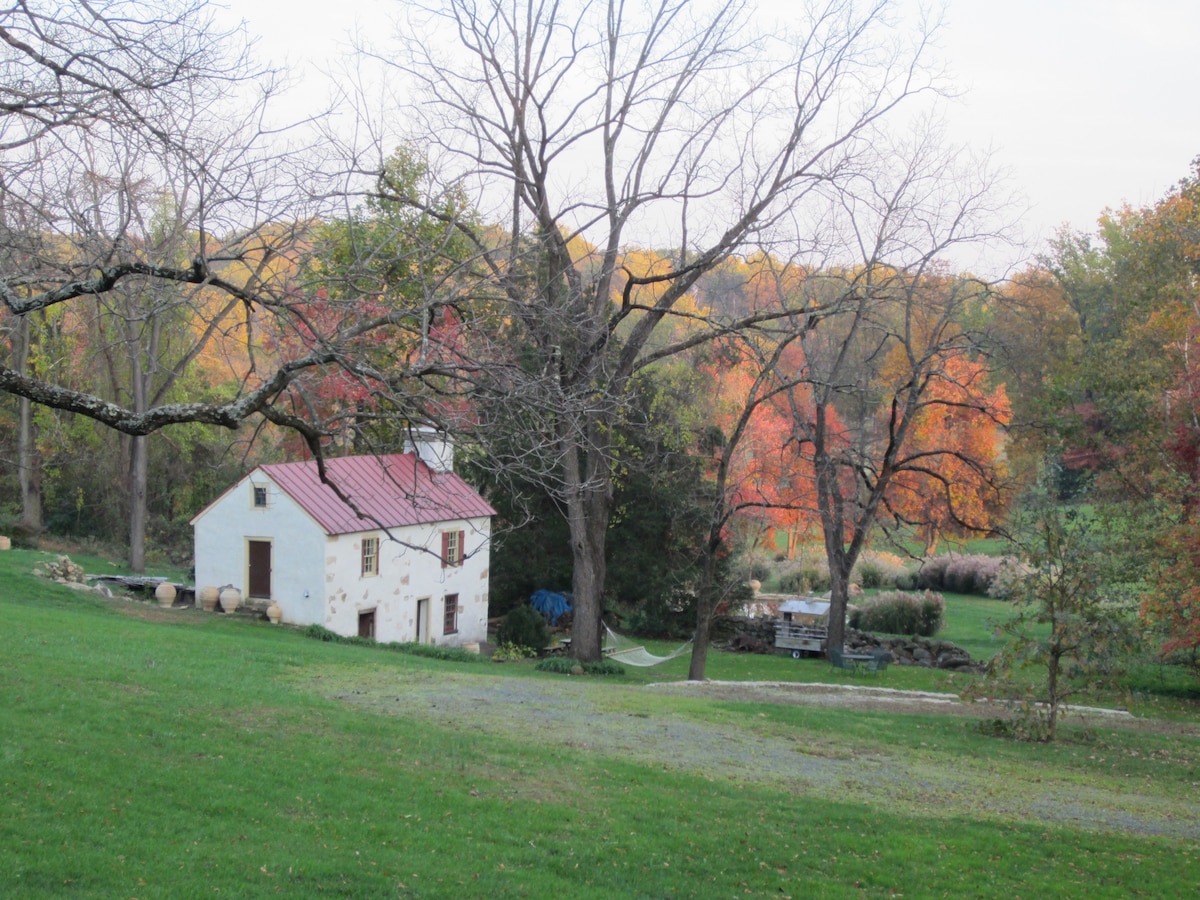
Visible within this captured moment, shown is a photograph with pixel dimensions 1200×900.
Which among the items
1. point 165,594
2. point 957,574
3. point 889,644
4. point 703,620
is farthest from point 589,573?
point 957,574

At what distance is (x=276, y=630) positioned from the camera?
24.8 m

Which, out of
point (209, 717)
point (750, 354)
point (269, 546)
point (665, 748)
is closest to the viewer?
point (209, 717)

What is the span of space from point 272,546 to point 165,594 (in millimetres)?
3074

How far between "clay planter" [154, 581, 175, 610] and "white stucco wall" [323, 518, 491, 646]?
14.2 feet

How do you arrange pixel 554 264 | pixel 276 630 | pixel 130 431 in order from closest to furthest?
1. pixel 130 431
2. pixel 554 264
3. pixel 276 630

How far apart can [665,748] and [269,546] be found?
16558mm

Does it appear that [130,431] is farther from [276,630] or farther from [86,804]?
[276,630]

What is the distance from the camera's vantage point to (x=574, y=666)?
24.4m

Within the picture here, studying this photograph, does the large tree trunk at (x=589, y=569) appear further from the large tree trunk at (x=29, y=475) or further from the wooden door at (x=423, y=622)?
the large tree trunk at (x=29, y=475)

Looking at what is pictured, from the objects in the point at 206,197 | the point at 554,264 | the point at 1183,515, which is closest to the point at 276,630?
the point at 554,264

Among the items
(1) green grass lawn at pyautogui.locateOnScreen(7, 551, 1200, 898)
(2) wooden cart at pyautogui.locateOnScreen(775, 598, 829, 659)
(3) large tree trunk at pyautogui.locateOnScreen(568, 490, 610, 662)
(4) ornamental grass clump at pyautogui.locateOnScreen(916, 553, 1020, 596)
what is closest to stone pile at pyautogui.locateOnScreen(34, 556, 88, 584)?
(1) green grass lawn at pyautogui.locateOnScreen(7, 551, 1200, 898)

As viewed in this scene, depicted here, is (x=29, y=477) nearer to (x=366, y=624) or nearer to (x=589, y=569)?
(x=366, y=624)

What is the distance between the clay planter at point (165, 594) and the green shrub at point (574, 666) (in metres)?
9.77

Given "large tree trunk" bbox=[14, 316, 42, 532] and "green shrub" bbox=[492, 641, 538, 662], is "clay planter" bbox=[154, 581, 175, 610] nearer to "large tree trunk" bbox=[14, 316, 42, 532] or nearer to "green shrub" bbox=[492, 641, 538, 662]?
"green shrub" bbox=[492, 641, 538, 662]
